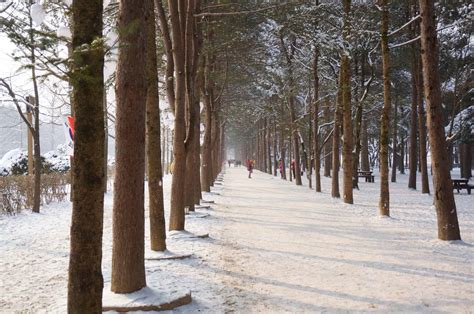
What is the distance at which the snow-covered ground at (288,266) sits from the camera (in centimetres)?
507

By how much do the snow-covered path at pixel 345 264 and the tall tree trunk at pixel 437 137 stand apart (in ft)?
1.37

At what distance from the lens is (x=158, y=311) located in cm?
473

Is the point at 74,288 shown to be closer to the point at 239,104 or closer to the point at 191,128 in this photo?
the point at 191,128

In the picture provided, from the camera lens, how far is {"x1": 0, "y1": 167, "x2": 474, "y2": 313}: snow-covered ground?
507 cm

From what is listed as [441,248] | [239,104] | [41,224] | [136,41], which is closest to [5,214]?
[41,224]

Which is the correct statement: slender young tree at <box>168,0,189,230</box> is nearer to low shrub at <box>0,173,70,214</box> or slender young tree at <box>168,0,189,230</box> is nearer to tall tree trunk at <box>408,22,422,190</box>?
low shrub at <box>0,173,70,214</box>

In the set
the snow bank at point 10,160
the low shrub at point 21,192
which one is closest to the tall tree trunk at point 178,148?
the low shrub at point 21,192

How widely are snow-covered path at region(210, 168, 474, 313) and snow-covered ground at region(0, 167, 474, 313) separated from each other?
12 mm

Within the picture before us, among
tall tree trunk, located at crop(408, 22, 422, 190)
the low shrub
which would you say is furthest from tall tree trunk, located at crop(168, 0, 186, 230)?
tall tree trunk, located at crop(408, 22, 422, 190)

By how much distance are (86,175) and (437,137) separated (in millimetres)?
7177

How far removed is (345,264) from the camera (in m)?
6.86

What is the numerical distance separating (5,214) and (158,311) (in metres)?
10.2

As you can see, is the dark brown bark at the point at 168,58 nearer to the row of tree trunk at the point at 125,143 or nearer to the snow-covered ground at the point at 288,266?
the row of tree trunk at the point at 125,143

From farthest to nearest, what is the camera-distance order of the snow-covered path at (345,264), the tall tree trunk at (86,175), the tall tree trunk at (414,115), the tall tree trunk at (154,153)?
the tall tree trunk at (414,115)
the tall tree trunk at (154,153)
the snow-covered path at (345,264)
the tall tree trunk at (86,175)
